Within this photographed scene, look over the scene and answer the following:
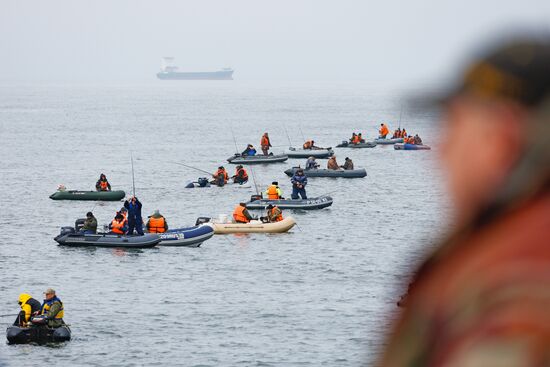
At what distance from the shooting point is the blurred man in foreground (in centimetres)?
111

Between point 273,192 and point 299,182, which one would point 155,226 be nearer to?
point 273,192

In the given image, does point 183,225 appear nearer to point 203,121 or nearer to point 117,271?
A: point 117,271

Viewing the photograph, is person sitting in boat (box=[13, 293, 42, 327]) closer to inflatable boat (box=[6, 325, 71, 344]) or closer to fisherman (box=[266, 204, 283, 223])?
inflatable boat (box=[6, 325, 71, 344])

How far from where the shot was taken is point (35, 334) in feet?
113

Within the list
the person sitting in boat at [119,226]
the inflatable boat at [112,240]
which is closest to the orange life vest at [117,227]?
the person sitting in boat at [119,226]

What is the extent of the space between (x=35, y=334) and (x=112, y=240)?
18.1 metres

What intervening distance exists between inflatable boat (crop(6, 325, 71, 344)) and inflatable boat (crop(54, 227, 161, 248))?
17.4m

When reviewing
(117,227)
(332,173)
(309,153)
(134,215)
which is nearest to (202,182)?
(332,173)

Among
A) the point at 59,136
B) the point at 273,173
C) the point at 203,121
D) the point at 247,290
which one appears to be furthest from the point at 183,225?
the point at 203,121

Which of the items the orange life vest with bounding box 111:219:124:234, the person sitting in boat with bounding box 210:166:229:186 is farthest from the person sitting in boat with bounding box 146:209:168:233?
the person sitting in boat with bounding box 210:166:229:186

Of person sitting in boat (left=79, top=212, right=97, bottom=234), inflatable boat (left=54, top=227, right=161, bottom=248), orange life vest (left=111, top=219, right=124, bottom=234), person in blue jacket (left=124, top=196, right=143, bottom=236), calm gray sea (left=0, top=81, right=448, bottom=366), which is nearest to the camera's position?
calm gray sea (left=0, top=81, right=448, bottom=366)

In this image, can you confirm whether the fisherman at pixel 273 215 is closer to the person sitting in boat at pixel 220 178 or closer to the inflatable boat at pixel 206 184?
the person sitting in boat at pixel 220 178

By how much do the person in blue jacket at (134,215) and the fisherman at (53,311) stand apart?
1428 cm

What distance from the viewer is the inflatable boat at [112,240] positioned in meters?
52.3
